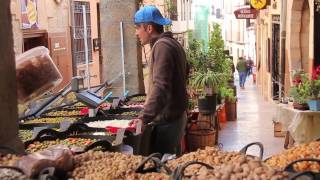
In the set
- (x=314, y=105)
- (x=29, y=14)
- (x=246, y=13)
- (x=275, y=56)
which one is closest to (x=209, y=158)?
(x=314, y=105)

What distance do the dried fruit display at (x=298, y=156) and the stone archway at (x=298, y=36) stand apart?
1223cm

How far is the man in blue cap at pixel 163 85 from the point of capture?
4844 mm

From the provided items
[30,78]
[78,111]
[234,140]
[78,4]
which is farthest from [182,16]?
[30,78]

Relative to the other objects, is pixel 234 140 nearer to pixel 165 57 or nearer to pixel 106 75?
pixel 106 75

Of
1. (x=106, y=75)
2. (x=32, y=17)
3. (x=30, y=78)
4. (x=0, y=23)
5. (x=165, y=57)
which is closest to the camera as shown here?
(x=0, y=23)

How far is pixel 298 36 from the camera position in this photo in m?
15.3

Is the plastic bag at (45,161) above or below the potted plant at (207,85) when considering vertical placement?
above

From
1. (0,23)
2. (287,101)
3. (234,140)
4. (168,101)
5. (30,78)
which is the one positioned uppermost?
(0,23)

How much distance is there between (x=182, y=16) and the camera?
3941 centimetres

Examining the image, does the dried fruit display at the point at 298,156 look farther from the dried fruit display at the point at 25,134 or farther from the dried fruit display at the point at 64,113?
the dried fruit display at the point at 64,113

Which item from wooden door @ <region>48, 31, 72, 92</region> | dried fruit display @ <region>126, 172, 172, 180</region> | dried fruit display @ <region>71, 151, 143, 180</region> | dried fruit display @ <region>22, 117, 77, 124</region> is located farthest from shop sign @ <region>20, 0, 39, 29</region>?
Result: dried fruit display @ <region>126, 172, 172, 180</region>

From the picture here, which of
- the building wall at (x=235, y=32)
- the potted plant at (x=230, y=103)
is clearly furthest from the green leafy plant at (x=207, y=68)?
the building wall at (x=235, y=32)

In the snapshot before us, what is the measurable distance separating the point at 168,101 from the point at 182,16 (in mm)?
34875

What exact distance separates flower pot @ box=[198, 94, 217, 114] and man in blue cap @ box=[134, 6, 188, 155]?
526 cm
